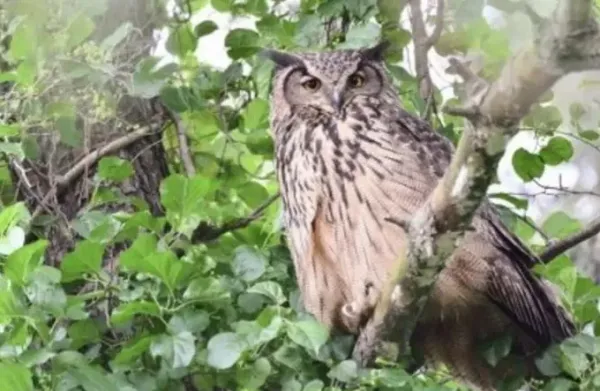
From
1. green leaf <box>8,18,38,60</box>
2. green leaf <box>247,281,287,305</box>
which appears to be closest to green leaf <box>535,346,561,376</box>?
green leaf <box>247,281,287,305</box>

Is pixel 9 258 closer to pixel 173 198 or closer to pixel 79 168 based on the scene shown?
pixel 173 198

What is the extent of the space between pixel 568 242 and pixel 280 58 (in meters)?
0.82

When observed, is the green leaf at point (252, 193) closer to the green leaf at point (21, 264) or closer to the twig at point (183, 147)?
the twig at point (183, 147)

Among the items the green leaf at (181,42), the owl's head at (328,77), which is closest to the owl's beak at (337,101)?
the owl's head at (328,77)

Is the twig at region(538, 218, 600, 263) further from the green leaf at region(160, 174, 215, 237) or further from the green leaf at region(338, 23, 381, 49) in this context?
the green leaf at region(160, 174, 215, 237)

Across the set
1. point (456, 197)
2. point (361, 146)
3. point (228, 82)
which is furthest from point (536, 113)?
point (456, 197)

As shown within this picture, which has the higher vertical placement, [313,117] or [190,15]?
[190,15]

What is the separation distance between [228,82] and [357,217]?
439 millimetres

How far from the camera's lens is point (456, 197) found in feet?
6.85

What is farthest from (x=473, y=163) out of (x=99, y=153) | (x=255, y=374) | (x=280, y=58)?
(x=99, y=153)

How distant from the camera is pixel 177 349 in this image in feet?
7.67

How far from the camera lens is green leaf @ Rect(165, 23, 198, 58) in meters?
3.20

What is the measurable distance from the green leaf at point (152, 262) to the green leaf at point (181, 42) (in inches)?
33.8

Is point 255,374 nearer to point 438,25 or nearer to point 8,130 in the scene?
point 8,130
